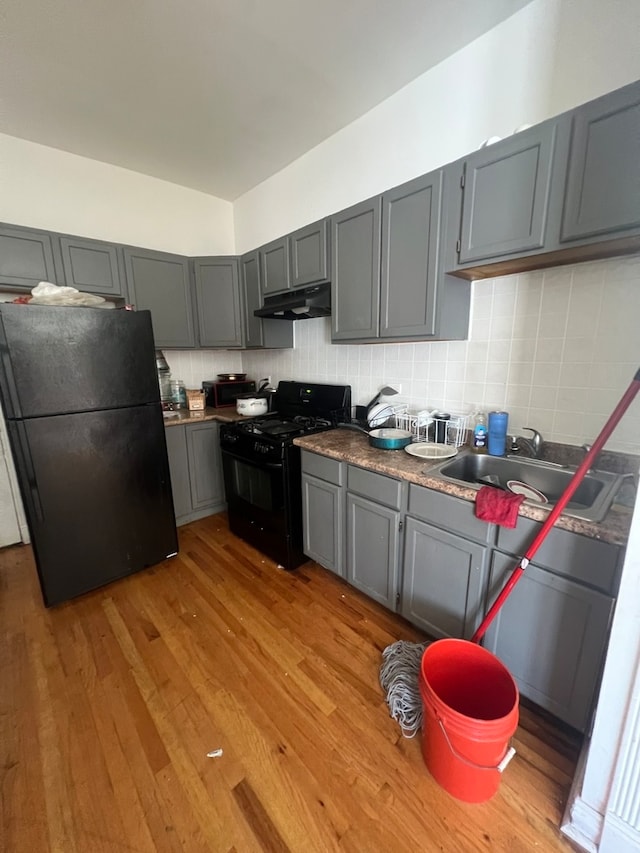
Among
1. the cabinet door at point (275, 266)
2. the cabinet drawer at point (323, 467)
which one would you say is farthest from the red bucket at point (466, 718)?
the cabinet door at point (275, 266)

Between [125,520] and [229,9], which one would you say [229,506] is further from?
[229,9]

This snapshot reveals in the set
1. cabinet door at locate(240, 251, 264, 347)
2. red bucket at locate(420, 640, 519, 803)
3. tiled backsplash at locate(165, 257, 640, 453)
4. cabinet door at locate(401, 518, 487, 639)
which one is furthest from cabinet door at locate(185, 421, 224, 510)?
red bucket at locate(420, 640, 519, 803)

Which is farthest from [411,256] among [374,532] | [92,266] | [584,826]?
[92,266]

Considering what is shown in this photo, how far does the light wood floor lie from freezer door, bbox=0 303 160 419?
48.0 inches

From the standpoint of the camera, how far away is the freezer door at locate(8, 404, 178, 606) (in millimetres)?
1819

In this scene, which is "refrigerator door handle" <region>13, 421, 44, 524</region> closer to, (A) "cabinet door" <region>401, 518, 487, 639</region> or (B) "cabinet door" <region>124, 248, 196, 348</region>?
(B) "cabinet door" <region>124, 248, 196, 348</region>

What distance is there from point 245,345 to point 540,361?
229 centimetres

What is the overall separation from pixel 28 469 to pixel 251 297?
197cm

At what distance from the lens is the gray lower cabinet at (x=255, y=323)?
280 cm

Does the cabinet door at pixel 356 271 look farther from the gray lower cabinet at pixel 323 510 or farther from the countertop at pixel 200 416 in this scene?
the countertop at pixel 200 416

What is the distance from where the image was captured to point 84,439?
193 centimetres

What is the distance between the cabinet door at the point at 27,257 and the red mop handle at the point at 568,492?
10.3 feet

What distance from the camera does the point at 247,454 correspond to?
235cm

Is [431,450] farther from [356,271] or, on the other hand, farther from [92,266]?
[92,266]
